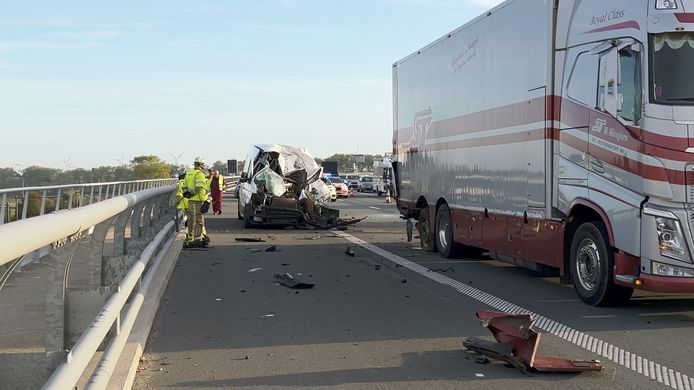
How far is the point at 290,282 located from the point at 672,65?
5.94m

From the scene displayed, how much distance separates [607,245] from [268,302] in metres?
4.23

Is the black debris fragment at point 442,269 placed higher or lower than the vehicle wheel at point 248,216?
lower

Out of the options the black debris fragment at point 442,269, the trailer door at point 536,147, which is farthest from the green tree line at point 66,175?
the trailer door at point 536,147

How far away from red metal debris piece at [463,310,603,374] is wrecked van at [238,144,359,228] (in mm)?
14969

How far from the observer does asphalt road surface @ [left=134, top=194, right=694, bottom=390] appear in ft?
18.8

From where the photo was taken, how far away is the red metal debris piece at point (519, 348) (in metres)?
5.86

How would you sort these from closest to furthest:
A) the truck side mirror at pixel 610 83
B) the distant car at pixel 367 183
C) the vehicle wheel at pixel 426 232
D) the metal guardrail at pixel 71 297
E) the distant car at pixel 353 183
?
the metal guardrail at pixel 71 297, the truck side mirror at pixel 610 83, the vehicle wheel at pixel 426 232, the distant car at pixel 367 183, the distant car at pixel 353 183

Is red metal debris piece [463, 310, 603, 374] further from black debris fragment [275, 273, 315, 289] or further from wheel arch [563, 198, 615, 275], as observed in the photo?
black debris fragment [275, 273, 315, 289]

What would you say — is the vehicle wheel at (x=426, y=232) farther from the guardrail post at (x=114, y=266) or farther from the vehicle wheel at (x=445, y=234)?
the guardrail post at (x=114, y=266)

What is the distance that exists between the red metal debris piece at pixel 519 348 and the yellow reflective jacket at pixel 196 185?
10.0 meters

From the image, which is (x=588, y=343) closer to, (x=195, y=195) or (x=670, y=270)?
(x=670, y=270)

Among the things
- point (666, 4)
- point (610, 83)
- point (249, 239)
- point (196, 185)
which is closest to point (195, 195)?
point (196, 185)

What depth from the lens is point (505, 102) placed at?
1090cm

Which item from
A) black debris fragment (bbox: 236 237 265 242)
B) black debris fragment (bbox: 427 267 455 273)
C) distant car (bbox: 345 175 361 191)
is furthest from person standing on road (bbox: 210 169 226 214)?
distant car (bbox: 345 175 361 191)
